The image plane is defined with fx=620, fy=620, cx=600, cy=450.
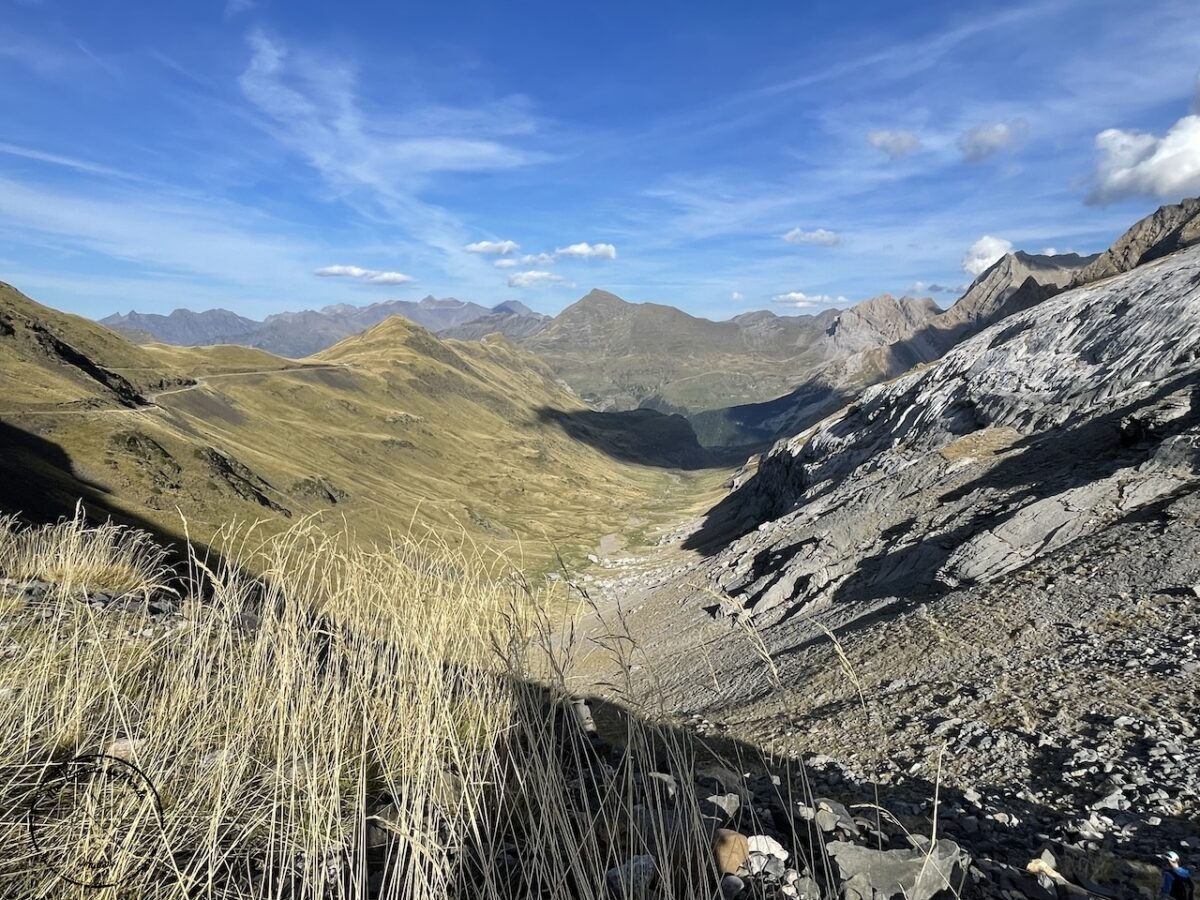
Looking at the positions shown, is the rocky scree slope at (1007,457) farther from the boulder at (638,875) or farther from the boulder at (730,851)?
the boulder at (638,875)

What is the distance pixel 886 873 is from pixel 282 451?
308 ft

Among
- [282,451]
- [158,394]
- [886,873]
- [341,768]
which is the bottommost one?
[282,451]

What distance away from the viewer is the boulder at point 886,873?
3853 mm

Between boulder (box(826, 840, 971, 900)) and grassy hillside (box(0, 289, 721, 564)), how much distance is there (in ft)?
10.5

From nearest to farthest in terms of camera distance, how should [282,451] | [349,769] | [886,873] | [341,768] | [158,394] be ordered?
[886,873], [341,768], [349,769], [282,451], [158,394]

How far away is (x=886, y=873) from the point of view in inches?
157

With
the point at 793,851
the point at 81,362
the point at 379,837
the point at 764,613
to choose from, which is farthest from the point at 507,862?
the point at 81,362

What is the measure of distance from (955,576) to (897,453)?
22.5 m

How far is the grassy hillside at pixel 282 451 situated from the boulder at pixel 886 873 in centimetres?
319

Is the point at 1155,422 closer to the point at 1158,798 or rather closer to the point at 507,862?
the point at 1158,798

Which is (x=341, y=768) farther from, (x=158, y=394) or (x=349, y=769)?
(x=158, y=394)

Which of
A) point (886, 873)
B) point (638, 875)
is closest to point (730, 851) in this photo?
point (638, 875)

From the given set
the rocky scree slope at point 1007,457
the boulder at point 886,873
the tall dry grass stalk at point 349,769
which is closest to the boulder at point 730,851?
the tall dry grass stalk at point 349,769

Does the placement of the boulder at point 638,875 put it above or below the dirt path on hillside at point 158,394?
below
